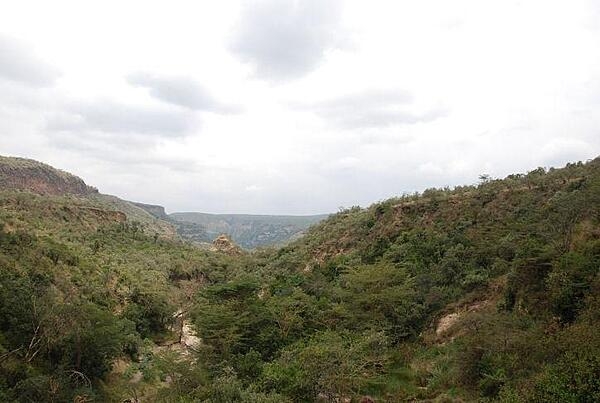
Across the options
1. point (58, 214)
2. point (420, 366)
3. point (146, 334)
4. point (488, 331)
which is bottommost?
point (146, 334)

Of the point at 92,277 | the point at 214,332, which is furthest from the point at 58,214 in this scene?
the point at 214,332

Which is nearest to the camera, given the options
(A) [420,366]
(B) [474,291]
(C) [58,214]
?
(A) [420,366]

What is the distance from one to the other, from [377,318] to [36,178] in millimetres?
115959

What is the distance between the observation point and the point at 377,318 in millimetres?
23703

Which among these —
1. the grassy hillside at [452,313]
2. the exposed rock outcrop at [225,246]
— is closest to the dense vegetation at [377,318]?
the grassy hillside at [452,313]

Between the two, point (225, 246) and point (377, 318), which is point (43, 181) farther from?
point (377, 318)

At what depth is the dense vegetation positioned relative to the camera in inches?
586

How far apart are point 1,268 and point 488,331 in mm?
26282

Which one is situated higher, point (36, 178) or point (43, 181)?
point (36, 178)

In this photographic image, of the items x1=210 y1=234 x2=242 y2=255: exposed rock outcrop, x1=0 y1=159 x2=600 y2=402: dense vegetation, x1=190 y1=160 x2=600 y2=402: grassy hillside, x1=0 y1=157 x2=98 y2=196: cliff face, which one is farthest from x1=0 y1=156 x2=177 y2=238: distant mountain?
x1=190 y1=160 x2=600 y2=402: grassy hillside

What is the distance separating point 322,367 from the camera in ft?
53.3

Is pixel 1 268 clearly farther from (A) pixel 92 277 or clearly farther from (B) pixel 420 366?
(B) pixel 420 366

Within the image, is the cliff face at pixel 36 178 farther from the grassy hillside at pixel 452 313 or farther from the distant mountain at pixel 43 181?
the grassy hillside at pixel 452 313

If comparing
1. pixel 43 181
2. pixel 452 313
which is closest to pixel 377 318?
pixel 452 313
